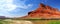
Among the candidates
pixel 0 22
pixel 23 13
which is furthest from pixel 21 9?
pixel 0 22

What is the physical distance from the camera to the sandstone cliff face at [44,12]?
4.17m

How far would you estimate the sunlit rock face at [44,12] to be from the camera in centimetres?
417

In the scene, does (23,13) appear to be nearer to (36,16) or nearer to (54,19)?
(36,16)

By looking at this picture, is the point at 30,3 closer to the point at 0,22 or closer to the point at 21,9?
the point at 21,9

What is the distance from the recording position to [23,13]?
4188 millimetres

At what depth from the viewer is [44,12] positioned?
4.19m

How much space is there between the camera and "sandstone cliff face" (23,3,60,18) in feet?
13.7

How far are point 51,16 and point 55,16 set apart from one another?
0.07m

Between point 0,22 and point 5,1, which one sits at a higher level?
point 5,1

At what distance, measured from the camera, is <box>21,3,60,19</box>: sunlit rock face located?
417cm

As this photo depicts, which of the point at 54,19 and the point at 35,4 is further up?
the point at 35,4

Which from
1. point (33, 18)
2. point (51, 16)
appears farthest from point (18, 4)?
point (51, 16)

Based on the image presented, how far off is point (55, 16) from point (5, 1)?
92 cm

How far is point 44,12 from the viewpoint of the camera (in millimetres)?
4191
